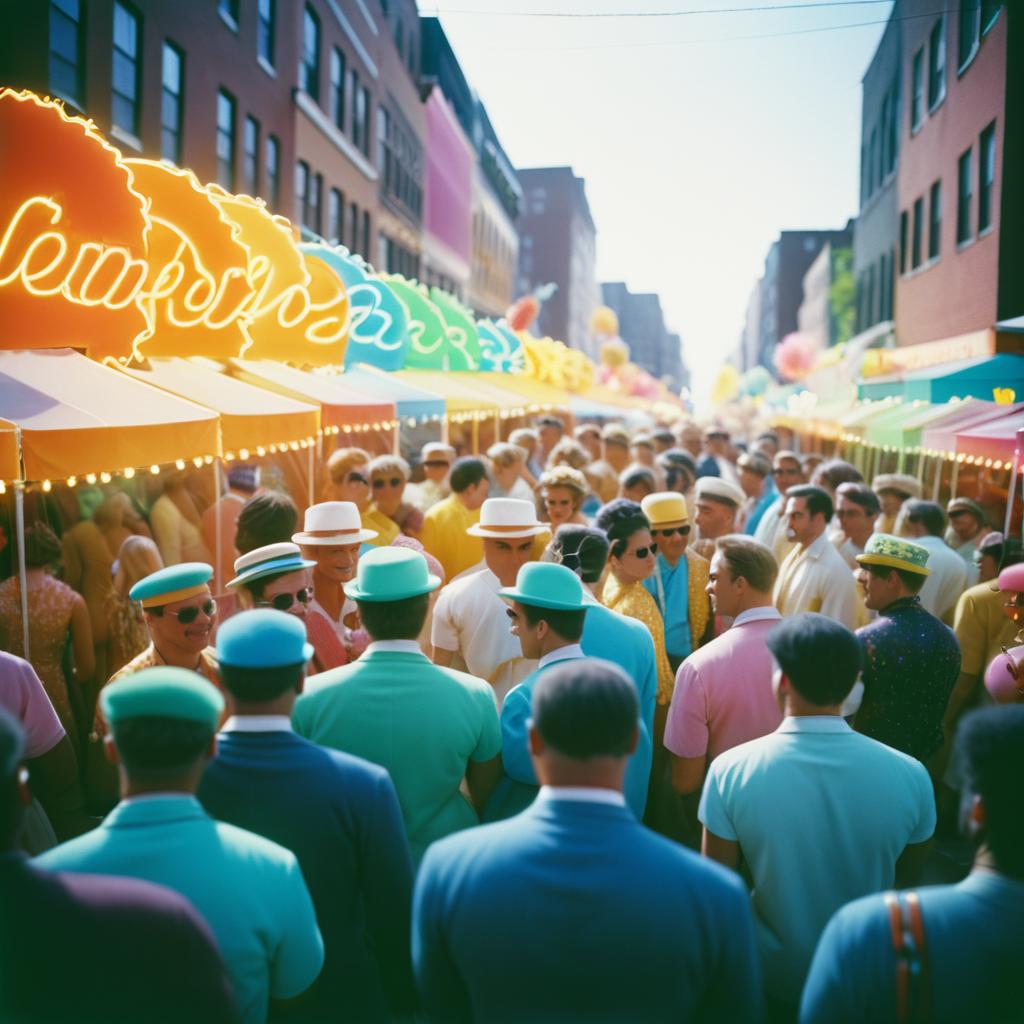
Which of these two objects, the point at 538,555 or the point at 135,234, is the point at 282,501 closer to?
the point at 538,555

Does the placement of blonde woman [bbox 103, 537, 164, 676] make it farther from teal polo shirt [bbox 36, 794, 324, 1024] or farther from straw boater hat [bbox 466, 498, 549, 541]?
teal polo shirt [bbox 36, 794, 324, 1024]

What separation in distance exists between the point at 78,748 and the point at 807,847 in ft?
14.7

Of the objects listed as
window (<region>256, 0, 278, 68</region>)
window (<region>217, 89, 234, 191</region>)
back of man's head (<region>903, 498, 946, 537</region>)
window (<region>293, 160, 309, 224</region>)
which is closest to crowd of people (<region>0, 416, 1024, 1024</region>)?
back of man's head (<region>903, 498, 946, 537</region>)

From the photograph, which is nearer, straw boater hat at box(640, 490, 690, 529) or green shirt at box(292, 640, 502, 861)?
green shirt at box(292, 640, 502, 861)

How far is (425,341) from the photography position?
53.9 feet

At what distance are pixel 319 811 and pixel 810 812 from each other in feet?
4.38

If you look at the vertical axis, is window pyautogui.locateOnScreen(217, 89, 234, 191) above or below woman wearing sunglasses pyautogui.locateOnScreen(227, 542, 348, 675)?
above

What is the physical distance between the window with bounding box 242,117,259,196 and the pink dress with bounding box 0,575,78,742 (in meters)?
15.8

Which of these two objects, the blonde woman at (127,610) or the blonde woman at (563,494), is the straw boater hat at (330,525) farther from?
the blonde woman at (563,494)

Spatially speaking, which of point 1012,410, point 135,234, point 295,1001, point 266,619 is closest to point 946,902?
point 295,1001

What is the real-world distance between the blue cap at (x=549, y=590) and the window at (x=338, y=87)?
25.0 meters

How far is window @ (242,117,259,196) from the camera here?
2014 cm

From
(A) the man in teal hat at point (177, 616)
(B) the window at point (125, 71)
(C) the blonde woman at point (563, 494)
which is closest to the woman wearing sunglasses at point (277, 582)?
(A) the man in teal hat at point (177, 616)

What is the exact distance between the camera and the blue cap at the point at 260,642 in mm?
2799
